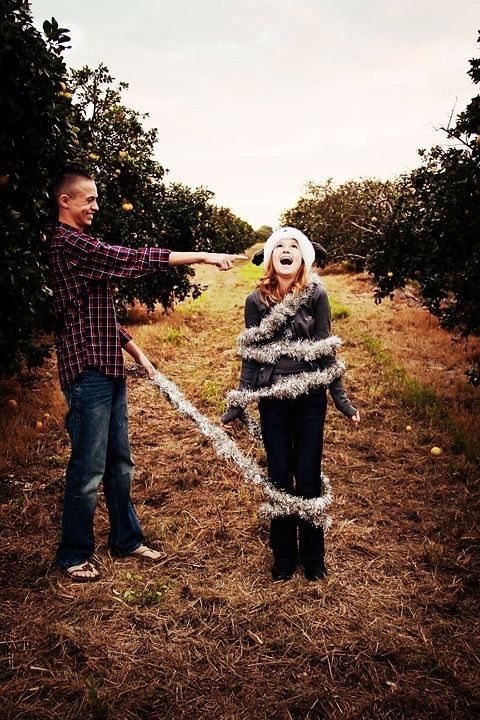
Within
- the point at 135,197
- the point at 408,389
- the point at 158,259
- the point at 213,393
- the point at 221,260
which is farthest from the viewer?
the point at 135,197

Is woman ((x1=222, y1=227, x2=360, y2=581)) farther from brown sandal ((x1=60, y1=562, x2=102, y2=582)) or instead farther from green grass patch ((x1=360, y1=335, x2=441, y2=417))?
green grass patch ((x1=360, y1=335, x2=441, y2=417))

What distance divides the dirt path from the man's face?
2314mm

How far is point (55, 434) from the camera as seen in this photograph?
607 cm

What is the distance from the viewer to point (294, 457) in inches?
139

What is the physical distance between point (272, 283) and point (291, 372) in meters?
0.60

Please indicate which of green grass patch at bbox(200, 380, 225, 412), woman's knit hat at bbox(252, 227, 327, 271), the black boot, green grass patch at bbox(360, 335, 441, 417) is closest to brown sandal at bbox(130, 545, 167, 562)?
the black boot

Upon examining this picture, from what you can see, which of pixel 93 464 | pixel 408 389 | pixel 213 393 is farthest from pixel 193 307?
pixel 93 464

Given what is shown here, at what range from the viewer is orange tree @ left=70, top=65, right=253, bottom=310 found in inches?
373

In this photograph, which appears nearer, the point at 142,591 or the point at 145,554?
the point at 142,591

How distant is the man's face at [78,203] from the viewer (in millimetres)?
3254

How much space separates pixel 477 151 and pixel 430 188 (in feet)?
5.12

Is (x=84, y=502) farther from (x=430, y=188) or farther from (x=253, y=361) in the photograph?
(x=430, y=188)

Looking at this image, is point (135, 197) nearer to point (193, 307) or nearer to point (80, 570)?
point (193, 307)

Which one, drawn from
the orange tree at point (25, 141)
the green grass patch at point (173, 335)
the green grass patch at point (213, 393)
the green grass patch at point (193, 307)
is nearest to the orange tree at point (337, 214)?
the green grass patch at point (193, 307)
